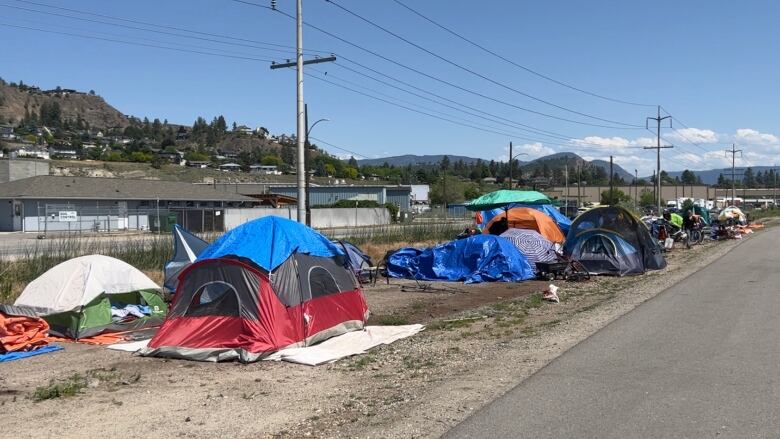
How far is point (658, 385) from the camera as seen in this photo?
8055 mm

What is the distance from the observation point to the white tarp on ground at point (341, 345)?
34.6 feet

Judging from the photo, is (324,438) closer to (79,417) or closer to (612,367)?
(79,417)

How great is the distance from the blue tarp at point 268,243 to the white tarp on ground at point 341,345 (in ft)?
4.88

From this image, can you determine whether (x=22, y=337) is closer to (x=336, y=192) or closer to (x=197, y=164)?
(x=336, y=192)

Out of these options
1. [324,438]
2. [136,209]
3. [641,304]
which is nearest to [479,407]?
[324,438]

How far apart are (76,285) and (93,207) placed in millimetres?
48706

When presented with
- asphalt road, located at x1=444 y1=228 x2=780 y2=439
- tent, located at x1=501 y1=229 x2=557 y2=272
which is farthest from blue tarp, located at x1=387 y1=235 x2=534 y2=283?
asphalt road, located at x1=444 y1=228 x2=780 y2=439

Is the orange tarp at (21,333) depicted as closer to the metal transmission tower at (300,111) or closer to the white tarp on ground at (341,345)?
the white tarp on ground at (341,345)

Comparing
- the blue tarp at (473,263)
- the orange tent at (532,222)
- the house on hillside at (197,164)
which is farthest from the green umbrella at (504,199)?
the house on hillside at (197,164)

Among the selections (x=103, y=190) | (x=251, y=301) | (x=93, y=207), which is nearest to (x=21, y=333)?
(x=251, y=301)

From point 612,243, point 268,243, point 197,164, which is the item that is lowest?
point 612,243

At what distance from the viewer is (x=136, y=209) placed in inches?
2415

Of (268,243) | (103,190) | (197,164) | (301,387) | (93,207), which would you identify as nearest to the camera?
(301,387)

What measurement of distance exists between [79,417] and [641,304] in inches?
470
